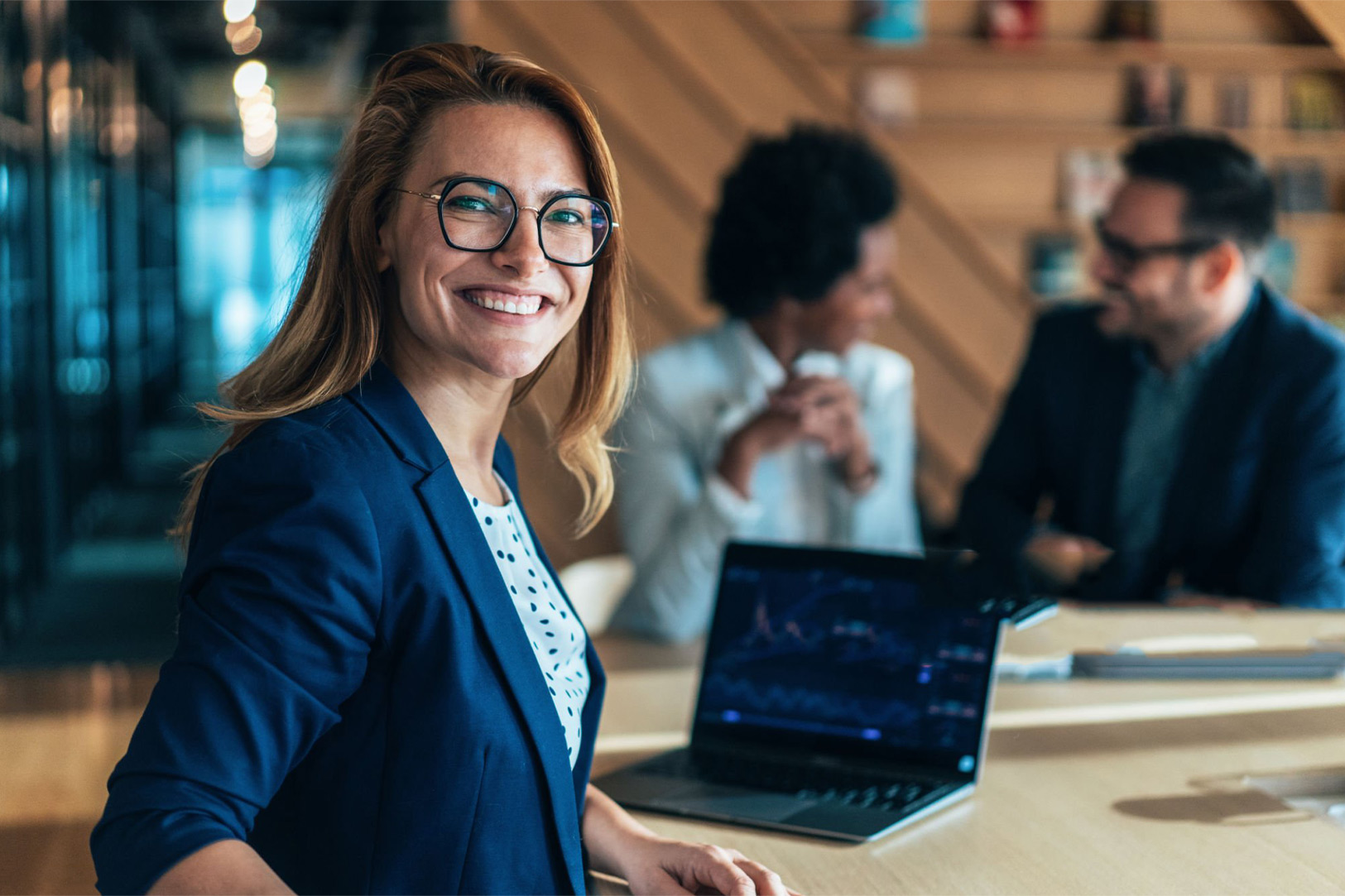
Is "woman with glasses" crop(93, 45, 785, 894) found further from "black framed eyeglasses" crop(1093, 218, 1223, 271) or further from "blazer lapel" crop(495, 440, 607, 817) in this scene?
"black framed eyeglasses" crop(1093, 218, 1223, 271)

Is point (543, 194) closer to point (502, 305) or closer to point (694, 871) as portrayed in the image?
point (502, 305)

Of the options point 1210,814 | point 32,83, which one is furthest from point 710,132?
point 1210,814

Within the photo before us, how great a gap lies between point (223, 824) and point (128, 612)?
202 inches

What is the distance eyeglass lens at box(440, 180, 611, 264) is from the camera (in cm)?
108

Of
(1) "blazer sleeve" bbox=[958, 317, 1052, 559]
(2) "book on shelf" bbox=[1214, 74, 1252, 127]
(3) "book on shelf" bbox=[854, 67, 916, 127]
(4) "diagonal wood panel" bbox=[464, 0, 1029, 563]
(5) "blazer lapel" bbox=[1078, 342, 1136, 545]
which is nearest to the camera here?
(5) "blazer lapel" bbox=[1078, 342, 1136, 545]

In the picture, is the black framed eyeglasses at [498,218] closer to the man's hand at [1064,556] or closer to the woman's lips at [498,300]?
the woman's lips at [498,300]

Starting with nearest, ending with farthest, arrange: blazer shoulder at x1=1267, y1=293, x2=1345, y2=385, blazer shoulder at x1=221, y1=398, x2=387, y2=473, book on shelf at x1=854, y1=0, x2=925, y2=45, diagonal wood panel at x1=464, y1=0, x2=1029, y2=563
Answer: blazer shoulder at x1=221, y1=398, x2=387, y2=473
blazer shoulder at x1=1267, y1=293, x2=1345, y2=385
diagonal wood panel at x1=464, y1=0, x2=1029, y2=563
book on shelf at x1=854, y1=0, x2=925, y2=45

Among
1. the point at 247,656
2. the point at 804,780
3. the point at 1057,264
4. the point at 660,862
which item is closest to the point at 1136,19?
the point at 1057,264

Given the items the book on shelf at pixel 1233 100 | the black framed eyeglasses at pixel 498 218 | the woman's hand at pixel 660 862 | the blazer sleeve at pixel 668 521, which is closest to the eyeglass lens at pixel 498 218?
the black framed eyeglasses at pixel 498 218

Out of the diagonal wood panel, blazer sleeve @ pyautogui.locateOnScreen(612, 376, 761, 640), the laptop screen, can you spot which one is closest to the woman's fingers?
the laptop screen

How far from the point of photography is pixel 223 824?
857 millimetres

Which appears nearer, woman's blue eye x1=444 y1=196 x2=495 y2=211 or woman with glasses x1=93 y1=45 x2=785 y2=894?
woman with glasses x1=93 y1=45 x2=785 y2=894

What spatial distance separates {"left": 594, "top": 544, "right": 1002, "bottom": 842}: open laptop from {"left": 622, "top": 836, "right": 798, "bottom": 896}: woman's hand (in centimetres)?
15

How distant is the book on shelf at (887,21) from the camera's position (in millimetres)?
5301
